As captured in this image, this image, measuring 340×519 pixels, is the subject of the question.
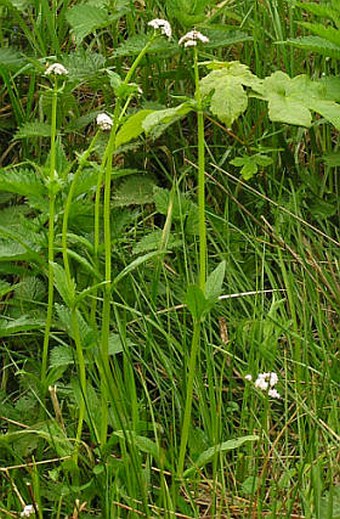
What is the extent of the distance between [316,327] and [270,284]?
177mm

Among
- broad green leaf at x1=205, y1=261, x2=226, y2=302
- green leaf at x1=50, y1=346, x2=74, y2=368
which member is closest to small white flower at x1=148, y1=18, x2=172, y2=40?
broad green leaf at x1=205, y1=261, x2=226, y2=302

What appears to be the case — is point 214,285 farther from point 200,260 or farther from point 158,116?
point 158,116

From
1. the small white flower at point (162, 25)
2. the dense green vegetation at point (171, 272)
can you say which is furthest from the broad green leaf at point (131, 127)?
the small white flower at point (162, 25)

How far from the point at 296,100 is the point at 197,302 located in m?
0.61

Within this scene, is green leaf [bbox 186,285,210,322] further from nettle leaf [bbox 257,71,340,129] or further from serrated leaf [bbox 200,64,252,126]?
nettle leaf [bbox 257,71,340,129]

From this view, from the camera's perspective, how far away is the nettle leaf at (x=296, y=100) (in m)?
1.72

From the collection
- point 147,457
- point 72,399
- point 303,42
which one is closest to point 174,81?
point 303,42

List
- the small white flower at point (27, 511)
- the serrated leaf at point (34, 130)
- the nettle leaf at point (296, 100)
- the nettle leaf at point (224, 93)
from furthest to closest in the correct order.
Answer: the serrated leaf at point (34, 130) → the nettle leaf at point (296, 100) → the nettle leaf at point (224, 93) → the small white flower at point (27, 511)

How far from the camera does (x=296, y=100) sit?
5.83 feet

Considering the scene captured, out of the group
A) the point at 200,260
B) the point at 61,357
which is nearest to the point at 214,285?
the point at 200,260

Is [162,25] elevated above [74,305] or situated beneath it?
elevated above

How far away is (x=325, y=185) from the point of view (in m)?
2.12

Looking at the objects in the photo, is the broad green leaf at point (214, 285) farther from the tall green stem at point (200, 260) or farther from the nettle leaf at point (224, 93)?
the nettle leaf at point (224, 93)

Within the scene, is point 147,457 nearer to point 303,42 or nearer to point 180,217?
point 180,217
